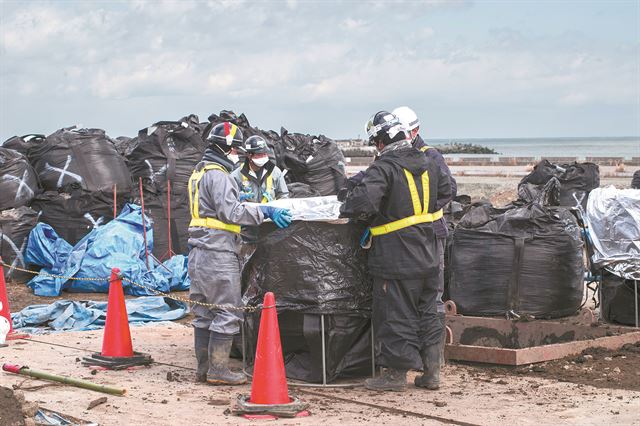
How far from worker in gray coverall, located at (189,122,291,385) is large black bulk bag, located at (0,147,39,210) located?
5640 mm

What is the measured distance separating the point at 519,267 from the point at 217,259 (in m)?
2.55

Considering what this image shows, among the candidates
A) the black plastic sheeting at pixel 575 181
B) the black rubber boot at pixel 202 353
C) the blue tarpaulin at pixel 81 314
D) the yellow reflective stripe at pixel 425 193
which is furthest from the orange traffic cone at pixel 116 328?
the black plastic sheeting at pixel 575 181

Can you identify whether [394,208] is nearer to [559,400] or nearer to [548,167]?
[559,400]

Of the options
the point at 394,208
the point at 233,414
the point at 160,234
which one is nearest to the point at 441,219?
the point at 394,208

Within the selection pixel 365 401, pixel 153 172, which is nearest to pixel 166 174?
pixel 153 172

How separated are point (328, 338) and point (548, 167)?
792cm

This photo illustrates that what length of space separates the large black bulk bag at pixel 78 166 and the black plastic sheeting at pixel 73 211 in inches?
6.0

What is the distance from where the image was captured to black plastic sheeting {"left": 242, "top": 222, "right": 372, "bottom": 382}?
21.7 feet

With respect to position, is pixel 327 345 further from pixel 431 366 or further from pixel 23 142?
pixel 23 142

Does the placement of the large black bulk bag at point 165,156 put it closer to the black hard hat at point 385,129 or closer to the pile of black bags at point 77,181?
the pile of black bags at point 77,181

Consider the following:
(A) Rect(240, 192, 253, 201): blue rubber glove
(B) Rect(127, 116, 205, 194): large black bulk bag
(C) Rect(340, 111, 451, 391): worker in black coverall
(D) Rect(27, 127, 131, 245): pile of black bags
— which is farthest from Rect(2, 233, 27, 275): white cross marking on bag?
(C) Rect(340, 111, 451, 391): worker in black coverall

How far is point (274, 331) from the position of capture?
611 cm

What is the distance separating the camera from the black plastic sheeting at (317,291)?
21.7ft

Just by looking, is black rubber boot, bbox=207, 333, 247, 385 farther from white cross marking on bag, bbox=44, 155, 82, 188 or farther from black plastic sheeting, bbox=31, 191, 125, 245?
white cross marking on bag, bbox=44, 155, 82, 188
